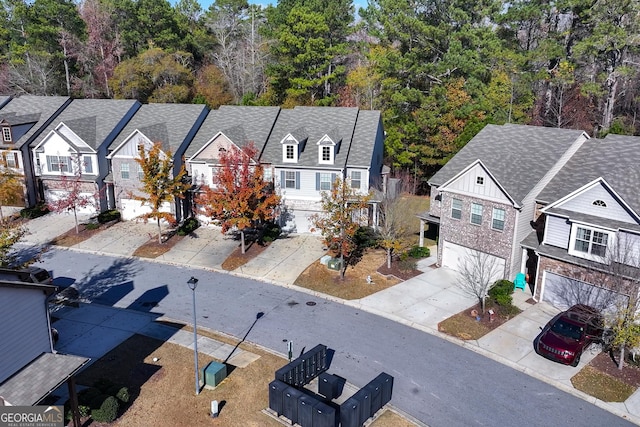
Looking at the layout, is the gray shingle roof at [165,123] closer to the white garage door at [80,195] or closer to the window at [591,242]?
the white garage door at [80,195]

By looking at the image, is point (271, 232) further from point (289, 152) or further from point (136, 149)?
point (136, 149)

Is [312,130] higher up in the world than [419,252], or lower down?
higher up

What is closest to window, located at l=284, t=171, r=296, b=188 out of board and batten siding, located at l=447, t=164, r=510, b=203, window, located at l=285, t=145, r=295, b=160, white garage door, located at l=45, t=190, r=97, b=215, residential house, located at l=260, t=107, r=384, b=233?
residential house, located at l=260, t=107, r=384, b=233

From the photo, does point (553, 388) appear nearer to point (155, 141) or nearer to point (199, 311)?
point (199, 311)

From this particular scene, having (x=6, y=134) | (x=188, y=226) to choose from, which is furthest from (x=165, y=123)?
(x=6, y=134)

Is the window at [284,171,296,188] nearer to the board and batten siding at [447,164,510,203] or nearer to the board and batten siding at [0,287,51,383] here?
the board and batten siding at [447,164,510,203]

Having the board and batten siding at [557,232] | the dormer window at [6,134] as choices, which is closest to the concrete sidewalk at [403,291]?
the board and batten siding at [557,232]
